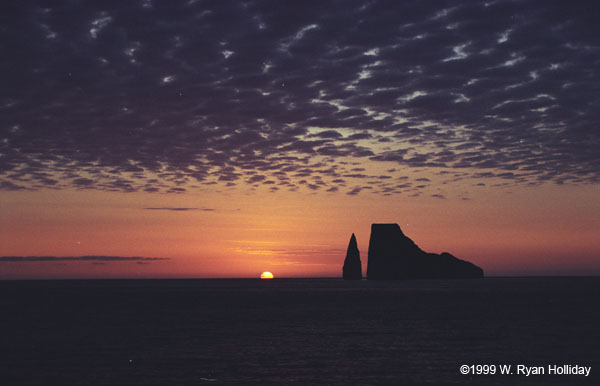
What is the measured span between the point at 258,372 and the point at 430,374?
30.5ft

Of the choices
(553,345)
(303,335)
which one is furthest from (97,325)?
(553,345)

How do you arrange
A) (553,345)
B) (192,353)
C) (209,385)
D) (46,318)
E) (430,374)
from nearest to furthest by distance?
(209,385) < (430,374) < (192,353) < (553,345) < (46,318)

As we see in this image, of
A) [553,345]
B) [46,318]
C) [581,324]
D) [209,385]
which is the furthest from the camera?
[46,318]

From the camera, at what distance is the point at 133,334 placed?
5147cm

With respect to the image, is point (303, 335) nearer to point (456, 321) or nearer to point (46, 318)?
point (456, 321)

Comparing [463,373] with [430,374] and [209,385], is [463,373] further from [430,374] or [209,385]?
[209,385]

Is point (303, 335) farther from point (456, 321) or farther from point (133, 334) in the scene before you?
point (456, 321)

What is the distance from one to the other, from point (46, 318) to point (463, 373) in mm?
56985

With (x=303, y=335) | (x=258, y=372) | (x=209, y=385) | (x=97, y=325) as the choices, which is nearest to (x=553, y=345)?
(x=303, y=335)

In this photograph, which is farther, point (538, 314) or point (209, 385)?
point (538, 314)

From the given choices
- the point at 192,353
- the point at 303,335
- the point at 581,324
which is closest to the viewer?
the point at 192,353

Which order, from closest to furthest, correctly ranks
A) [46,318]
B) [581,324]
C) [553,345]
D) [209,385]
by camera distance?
[209,385] → [553,345] → [581,324] → [46,318]

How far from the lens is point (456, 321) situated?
62.6m

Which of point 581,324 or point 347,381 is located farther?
point 581,324
